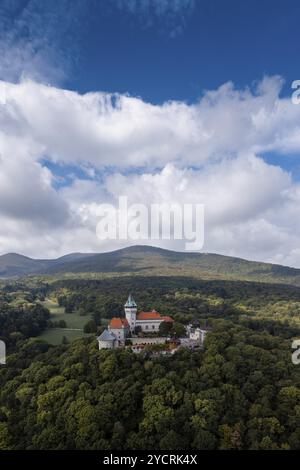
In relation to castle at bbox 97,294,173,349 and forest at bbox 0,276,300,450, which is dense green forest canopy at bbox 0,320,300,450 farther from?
castle at bbox 97,294,173,349

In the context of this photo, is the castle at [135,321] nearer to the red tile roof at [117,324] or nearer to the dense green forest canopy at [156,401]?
the red tile roof at [117,324]

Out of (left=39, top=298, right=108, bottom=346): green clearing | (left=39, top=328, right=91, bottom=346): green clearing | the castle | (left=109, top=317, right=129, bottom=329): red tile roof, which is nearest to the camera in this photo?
(left=109, top=317, right=129, bottom=329): red tile roof

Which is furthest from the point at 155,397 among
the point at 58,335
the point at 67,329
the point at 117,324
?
the point at 67,329

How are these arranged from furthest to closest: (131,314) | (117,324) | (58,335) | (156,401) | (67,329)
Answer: (67,329)
(58,335)
(131,314)
(117,324)
(156,401)

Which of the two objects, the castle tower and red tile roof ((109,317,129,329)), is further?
the castle tower

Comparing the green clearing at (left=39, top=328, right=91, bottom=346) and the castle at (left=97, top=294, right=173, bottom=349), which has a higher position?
the castle at (left=97, top=294, right=173, bottom=349)

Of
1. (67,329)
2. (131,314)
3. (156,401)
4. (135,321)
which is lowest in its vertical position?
(156,401)

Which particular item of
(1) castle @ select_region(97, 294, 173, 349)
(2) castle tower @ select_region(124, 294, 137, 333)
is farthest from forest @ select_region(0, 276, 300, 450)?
(2) castle tower @ select_region(124, 294, 137, 333)

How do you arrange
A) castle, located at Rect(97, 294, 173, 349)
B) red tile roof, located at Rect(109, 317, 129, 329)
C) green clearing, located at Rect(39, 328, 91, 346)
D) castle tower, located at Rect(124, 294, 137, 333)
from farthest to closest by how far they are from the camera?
green clearing, located at Rect(39, 328, 91, 346) → castle tower, located at Rect(124, 294, 137, 333) → castle, located at Rect(97, 294, 173, 349) → red tile roof, located at Rect(109, 317, 129, 329)

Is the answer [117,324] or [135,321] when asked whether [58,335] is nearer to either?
[135,321]
